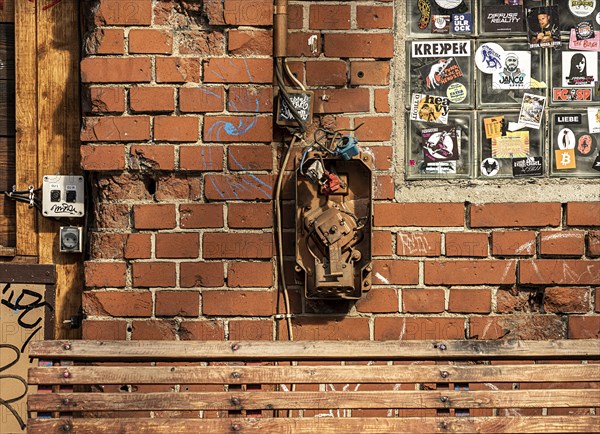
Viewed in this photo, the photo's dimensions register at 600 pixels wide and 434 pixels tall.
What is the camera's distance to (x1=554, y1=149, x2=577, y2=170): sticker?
302 centimetres

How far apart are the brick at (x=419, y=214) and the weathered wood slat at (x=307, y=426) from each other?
2.34ft

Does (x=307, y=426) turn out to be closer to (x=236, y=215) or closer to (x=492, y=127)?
(x=236, y=215)

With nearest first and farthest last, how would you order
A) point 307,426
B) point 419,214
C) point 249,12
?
point 307,426, point 249,12, point 419,214

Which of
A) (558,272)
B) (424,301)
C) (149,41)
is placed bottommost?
(424,301)

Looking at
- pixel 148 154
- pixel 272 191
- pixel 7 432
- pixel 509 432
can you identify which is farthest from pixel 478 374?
pixel 7 432

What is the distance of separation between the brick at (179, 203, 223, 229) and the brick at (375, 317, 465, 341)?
0.71 m

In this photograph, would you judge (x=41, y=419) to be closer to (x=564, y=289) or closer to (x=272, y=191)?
(x=272, y=191)

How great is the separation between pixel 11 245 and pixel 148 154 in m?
0.77

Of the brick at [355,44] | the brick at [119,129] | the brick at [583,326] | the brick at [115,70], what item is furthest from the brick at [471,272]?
the brick at [115,70]

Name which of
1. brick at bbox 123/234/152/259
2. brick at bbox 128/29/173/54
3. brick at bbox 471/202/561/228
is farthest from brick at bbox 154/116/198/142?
brick at bbox 471/202/561/228

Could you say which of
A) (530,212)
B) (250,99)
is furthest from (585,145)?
(250,99)

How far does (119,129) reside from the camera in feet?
9.54

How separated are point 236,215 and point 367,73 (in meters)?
0.70

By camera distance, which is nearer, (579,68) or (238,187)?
(238,187)
